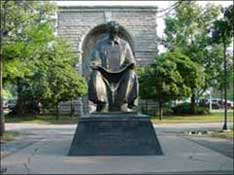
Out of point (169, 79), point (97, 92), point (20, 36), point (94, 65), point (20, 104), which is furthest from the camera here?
point (20, 104)

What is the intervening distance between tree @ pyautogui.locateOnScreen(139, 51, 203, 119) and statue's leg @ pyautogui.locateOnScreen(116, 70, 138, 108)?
30647mm

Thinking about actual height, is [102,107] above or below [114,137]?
above

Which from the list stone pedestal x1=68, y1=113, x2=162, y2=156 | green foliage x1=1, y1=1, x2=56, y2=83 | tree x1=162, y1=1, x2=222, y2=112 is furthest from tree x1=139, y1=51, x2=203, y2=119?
stone pedestal x1=68, y1=113, x2=162, y2=156

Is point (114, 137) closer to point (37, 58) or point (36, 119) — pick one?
point (37, 58)

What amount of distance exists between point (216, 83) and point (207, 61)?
3.14 meters

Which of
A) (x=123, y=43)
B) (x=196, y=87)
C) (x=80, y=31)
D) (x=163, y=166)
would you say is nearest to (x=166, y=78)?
(x=196, y=87)

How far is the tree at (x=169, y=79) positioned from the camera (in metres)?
49.3

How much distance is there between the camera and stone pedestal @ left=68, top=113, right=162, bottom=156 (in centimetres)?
1641

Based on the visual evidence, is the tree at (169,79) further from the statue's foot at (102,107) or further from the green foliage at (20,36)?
the statue's foot at (102,107)

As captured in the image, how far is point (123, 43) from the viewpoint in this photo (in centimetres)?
1853

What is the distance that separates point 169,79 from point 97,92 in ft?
106

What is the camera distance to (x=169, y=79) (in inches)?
1953

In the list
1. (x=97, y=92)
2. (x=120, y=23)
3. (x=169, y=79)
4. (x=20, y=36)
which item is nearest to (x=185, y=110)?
(x=169, y=79)

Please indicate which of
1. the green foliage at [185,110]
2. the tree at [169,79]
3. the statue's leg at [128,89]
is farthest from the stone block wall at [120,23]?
the statue's leg at [128,89]
